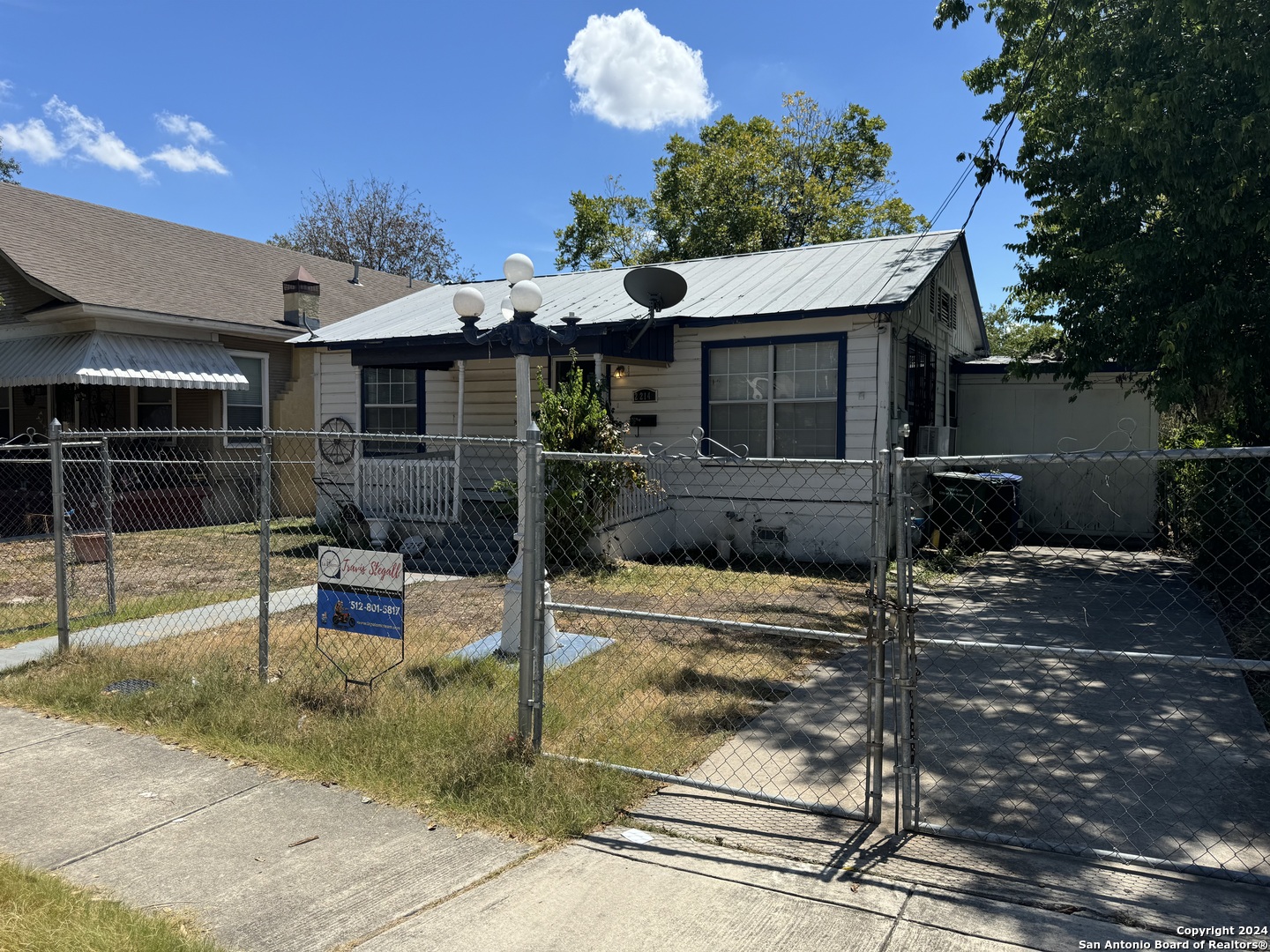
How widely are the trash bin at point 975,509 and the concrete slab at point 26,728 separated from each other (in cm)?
1060

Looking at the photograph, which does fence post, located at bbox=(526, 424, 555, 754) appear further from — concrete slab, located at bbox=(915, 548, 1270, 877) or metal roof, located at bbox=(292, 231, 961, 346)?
metal roof, located at bbox=(292, 231, 961, 346)

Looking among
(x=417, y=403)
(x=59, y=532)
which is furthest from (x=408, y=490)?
Result: (x=59, y=532)

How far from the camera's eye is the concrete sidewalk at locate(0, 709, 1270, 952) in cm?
310

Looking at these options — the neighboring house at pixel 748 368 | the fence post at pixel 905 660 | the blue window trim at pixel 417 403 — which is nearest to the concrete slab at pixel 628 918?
the fence post at pixel 905 660

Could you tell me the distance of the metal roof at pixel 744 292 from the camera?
37.5ft

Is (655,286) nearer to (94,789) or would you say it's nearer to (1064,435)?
(94,789)

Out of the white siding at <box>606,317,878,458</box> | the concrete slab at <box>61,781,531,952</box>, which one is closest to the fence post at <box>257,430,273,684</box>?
the concrete slab at <box>61,781,531,952</box>

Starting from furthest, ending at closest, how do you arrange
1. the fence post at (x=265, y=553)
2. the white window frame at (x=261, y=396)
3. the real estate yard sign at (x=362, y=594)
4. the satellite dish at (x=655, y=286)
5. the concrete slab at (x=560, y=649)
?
the white window frame at (x=261, y=396) < the satellite dish at (x=655, y=286) < the concrete slab at (x=560, y=649) < the fence post at (x=265, y=553) < the real estate yard sign at (x=362, y=594)

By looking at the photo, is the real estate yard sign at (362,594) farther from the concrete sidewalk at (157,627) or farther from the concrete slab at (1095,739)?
the concrete slab at (1095,739)

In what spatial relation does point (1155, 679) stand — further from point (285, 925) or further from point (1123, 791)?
point (285, 925)

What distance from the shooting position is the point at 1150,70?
936 centimetres

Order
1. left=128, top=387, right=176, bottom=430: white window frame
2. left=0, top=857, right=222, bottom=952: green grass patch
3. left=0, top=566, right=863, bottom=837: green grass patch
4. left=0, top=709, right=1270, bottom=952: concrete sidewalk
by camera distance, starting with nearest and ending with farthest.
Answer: left=0, top=857, right=222, bottom=952: green grass patch → left=0, top=709, right=1270, bottom=952: concrete sidewalk → left=0, top=566, right=863, bottom=837: green grass patch → left=128, top=387, right=176, bottom=430: white window frame

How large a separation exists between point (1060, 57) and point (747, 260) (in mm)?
5255

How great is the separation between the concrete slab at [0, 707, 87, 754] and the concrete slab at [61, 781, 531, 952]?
67.8 inches
